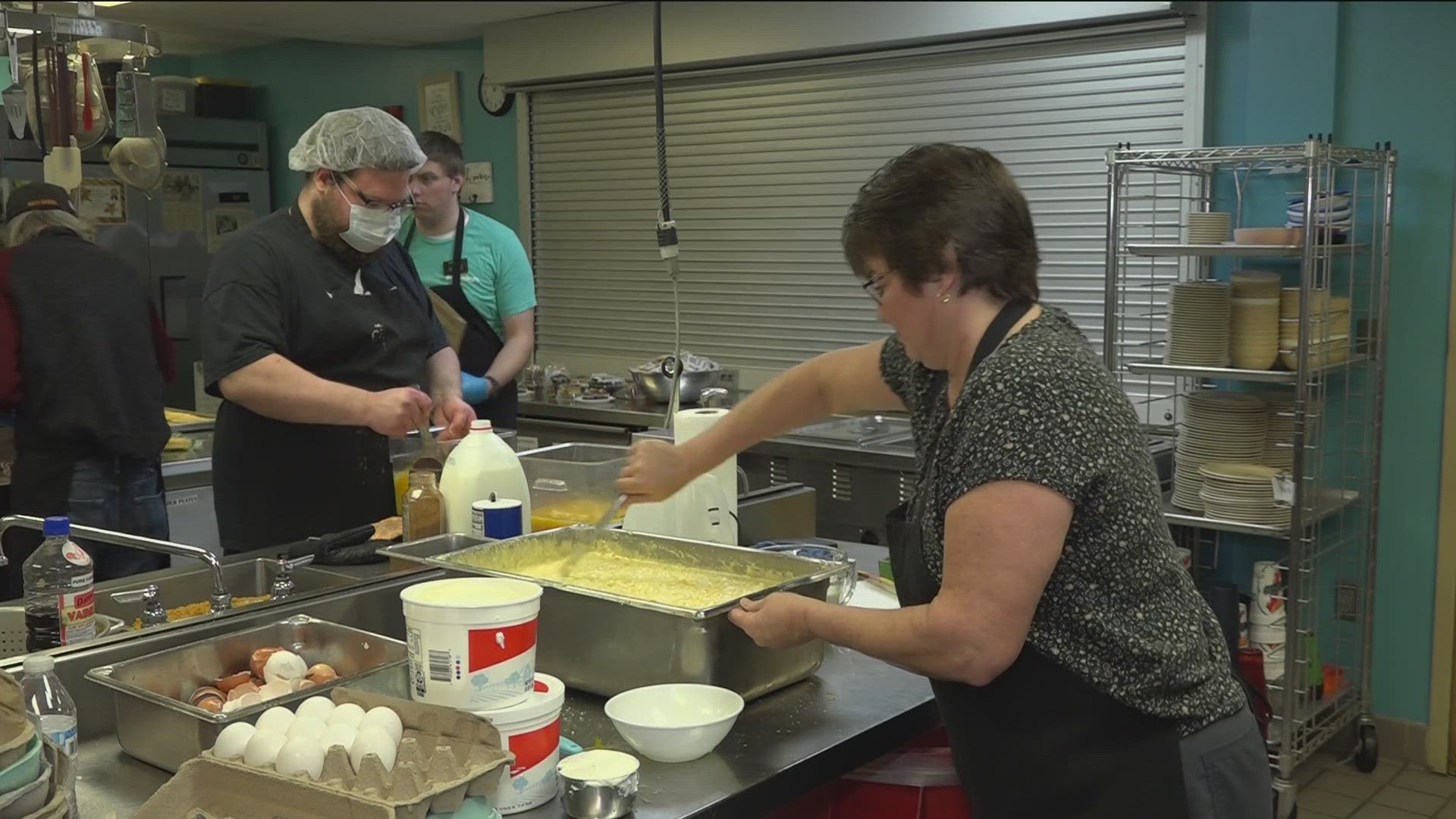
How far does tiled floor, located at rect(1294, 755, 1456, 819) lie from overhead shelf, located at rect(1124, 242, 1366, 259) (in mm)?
1566

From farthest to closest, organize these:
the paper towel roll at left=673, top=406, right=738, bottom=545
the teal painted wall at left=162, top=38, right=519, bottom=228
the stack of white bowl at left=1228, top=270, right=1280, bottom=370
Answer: the teal painted wall at left=162, top=38, right=519, bottom=228, the stack of white bowl at left=1228, top=270, right=1280, bottom=370, the paper towel roll at left=673, top=406, right=738, bottom=545

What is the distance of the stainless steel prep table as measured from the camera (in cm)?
155

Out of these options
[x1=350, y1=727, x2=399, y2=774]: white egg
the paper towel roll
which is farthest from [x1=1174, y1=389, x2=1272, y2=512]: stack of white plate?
[x1=350, y1=727, x2=399, y2=774]: white egg

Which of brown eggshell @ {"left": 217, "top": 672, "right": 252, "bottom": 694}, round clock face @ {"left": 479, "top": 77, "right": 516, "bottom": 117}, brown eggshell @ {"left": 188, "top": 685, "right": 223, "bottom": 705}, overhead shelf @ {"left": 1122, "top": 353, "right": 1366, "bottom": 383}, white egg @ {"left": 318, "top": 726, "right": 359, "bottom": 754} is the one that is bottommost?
brown eggshell @ {"left": 188, "top": 685, "right": 223, "bottom": 705}

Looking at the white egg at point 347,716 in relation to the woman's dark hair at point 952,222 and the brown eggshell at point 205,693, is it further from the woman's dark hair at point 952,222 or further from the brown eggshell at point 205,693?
the woman's dark hair at point 952,222

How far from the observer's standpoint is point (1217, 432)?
3.84m

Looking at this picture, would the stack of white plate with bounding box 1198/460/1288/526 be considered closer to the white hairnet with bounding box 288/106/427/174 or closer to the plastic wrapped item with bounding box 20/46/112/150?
the white hairnet with bounding box 288/106/427/174

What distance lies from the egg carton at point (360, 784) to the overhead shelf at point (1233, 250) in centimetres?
295

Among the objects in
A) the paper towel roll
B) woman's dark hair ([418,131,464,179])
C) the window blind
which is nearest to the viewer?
the paper towel roll

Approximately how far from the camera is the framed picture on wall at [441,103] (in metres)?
6.58

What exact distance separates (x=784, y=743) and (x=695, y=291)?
437 centimetres

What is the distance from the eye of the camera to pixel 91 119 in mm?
2434

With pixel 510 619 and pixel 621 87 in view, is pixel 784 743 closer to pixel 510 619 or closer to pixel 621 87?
pixel 510 619

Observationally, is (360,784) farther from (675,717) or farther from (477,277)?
(477,277)
